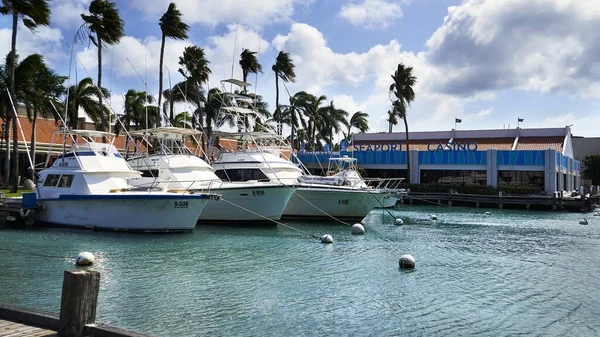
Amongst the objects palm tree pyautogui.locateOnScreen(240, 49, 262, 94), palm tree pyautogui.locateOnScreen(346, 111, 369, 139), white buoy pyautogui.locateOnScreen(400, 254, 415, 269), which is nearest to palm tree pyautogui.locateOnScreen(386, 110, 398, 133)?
palm tree pyautogui.locateOnScreen(346, 111, 369, 139)

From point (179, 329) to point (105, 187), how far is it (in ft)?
50.0

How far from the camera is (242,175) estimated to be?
2981cm

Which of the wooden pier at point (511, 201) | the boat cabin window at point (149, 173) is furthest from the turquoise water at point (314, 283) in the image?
the wooden pier at point (511, 201)

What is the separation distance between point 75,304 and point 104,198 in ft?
54.0

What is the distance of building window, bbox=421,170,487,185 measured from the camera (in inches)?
2317

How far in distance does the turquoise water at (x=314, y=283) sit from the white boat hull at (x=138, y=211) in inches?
24.8

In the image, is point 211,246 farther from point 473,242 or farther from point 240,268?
point 473,242

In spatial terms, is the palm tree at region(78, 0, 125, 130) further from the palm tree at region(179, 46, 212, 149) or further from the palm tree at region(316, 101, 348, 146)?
the palm tree at region(316, 101, 348, 146)

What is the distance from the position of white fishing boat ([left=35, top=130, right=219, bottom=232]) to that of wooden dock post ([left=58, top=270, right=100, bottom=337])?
15030 mm

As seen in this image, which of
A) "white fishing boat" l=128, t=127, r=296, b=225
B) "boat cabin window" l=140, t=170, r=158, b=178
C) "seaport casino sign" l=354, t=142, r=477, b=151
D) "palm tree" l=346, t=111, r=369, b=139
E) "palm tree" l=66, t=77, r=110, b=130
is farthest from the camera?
"palm tree" l=346, t=111, r=369, b=139

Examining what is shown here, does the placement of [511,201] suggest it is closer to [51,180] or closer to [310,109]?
[310,109]

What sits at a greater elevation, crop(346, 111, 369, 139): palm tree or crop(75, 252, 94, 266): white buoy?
crop(346, 111, 369, 139): palm tree

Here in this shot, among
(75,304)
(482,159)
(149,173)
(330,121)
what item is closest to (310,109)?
(330,121)

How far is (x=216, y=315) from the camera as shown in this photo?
1113 cm
